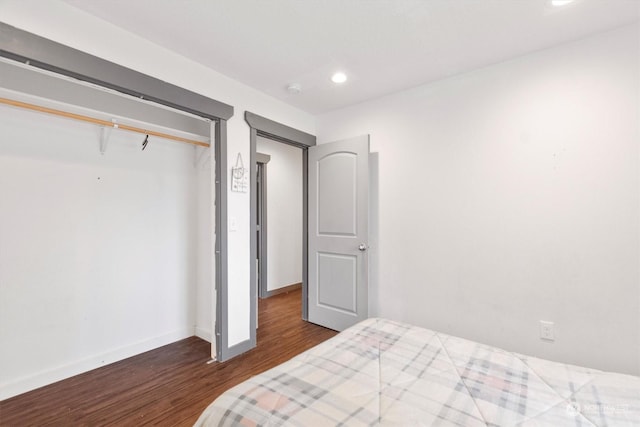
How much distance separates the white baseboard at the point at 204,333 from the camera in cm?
275

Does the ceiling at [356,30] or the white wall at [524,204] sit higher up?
the ceiling at [356,30]

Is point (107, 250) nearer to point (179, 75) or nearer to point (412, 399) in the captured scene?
point (179, 75)

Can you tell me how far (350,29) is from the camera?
1.82 meters

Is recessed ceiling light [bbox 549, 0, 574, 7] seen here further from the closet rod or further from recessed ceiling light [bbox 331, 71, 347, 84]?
the closet rod

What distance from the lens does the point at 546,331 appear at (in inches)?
79.2

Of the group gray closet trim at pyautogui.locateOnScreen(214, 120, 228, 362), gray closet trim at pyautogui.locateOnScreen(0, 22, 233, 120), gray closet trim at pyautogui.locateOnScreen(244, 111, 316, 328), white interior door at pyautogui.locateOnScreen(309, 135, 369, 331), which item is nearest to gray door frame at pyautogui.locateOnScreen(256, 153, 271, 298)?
gray closet trim at pyautogui.locateOnScreen(244, 111, 316, 328)

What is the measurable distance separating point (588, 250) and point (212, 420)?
2407 mm

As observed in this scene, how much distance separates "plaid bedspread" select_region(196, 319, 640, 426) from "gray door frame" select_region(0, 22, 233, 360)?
52.8 inches

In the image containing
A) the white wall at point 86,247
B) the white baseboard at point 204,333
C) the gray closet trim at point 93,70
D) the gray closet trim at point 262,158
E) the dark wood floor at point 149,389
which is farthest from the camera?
the gray closet trim at point 262,158

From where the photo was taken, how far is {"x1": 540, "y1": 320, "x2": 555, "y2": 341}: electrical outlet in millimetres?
1994

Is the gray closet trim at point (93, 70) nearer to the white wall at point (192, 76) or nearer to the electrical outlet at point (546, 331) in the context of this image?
the white wall at point (192, 76)

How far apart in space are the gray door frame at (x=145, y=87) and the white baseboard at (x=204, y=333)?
17.1 inches

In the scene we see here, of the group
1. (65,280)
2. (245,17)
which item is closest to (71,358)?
(65,280)

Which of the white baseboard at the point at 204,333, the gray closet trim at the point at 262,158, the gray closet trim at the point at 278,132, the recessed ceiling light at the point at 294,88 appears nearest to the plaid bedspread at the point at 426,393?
the white baseboard at the point at 204,333
